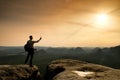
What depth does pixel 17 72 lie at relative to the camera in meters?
24.5

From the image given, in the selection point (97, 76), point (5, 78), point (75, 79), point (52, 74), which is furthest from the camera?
point (52, 74)

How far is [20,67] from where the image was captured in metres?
25.7

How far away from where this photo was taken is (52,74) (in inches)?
1128

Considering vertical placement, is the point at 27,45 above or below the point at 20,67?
above

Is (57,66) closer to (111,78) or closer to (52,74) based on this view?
(52,74)

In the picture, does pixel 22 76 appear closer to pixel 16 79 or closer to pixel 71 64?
pixel 16 79

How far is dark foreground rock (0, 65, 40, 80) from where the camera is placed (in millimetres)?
23188

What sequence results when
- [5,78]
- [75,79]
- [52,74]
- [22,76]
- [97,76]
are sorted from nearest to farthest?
[75,79], [97,76], [5,78], [22,76], [52,74]

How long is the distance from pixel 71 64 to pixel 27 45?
290 inches

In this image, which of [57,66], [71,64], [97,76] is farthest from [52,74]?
[97,76]

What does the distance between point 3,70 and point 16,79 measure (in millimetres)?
1611

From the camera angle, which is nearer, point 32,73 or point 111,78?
point 111,78

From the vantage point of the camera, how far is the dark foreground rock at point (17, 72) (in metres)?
23.2

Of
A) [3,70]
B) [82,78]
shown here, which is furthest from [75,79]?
[3,70]
